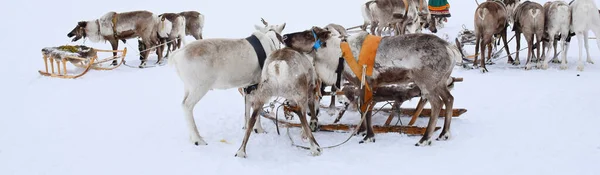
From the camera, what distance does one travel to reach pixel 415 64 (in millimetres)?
5285

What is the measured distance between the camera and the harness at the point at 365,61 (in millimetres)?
5418

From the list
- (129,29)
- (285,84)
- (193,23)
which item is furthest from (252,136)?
(193,23)

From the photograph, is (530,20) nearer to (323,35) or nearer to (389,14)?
(389,14)

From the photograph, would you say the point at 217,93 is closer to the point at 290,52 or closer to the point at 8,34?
the point at 290,52

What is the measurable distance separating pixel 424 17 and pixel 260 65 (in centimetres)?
1030

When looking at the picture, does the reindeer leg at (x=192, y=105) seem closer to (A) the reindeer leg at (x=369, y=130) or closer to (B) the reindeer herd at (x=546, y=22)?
(A) the reindeer leg at (x=369, y=130)

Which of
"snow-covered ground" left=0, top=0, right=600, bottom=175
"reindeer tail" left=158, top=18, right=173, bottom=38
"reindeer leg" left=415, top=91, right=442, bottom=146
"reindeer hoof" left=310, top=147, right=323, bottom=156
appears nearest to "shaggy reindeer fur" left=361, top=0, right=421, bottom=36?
"snow-covered ground" left=0, top=0, right=600, bottom=175

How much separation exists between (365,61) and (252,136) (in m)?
1.65

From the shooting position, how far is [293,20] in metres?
20.6

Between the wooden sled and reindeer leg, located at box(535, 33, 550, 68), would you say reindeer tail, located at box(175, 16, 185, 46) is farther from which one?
reindeer leg, located at box(535, 33, 550, 68)

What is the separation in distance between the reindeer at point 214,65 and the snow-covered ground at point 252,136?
61cm

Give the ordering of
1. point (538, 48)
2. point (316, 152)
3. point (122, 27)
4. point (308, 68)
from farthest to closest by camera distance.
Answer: point (122, 27) < point (538, 48) < point (308, 68) < point (316, 152)

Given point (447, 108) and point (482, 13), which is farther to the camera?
point (482, 13)

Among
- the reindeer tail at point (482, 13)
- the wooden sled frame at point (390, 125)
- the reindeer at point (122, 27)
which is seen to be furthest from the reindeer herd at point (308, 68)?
the reindeer at point (122, 27)
